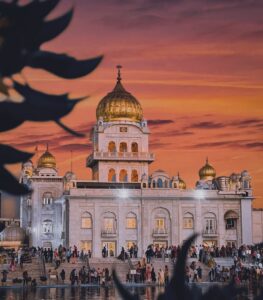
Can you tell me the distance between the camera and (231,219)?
78375 mm

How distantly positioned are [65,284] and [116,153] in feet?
123

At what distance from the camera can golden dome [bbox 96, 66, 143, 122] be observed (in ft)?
298

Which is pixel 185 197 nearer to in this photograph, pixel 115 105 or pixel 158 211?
pixel 158 211

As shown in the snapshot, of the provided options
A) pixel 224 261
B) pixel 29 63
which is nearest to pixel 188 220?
pixel 224 261

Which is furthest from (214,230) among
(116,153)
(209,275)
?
(209,275)

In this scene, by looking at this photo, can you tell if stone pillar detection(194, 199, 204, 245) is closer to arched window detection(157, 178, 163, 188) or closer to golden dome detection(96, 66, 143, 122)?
arched window detection(157, 178, 163, 188)

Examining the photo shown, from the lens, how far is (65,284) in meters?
52.8

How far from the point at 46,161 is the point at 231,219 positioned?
28.8 metres

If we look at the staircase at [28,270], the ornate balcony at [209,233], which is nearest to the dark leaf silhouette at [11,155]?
the staircase at [28,270]

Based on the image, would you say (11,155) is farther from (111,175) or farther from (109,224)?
(111,175)

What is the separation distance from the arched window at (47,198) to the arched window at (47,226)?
3.27 meters

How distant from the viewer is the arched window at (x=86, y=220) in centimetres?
7438

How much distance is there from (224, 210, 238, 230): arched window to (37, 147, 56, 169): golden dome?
2737 centimetres

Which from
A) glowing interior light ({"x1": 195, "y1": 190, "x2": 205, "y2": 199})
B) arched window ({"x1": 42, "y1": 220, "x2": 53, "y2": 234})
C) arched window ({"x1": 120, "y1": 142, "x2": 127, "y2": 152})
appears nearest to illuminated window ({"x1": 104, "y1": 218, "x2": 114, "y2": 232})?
glowing interior light ({"x1": 195, "y1": 190, "x2": 205, "y2": 199})
